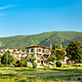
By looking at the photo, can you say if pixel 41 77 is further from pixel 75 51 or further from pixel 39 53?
pixel 39 53

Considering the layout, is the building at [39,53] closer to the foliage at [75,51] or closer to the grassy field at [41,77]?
the foliage at [75,51]

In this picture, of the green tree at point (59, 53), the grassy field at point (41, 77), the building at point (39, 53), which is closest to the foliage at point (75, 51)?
the building at point (39, 53)

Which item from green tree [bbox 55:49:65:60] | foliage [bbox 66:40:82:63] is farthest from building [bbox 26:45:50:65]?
foliage [bbox 66:40:82:63]

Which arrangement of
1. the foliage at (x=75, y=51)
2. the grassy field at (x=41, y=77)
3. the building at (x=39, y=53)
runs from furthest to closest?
the building at (x=39, y=53) → the foliage at (x=75, y=51) → the grassy field at (x=41, y=77)

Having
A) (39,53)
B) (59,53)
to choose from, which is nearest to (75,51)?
(39,53)

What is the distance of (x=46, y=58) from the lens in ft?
306

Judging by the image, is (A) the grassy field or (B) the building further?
(B) the building

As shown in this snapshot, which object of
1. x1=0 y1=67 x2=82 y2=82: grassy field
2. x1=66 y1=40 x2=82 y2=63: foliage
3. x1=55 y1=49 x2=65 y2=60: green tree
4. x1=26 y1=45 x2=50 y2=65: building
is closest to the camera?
x1=0 y1=67 x2=82 y2=82: grassy field

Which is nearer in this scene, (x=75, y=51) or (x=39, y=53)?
(x=75, y=51)

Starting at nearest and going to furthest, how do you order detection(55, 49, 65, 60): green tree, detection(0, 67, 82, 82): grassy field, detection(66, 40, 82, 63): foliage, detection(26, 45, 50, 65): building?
detection(0, 67, 82, 82): grassy field → detection(66, 40, 82, 63): foliage → detection(26, 45, 50, 65): building → detection(55, 49, 65, 60): green tree

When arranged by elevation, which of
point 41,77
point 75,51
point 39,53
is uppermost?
point 75,51

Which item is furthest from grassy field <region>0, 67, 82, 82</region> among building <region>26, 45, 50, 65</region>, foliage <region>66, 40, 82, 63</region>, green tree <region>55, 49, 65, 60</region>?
green tree <region>55, 49, 65, 60</region>

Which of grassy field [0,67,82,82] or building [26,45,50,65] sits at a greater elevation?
building [26,45,50,65]

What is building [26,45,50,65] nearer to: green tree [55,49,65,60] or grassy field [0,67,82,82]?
green tree [55,49,65,60]
